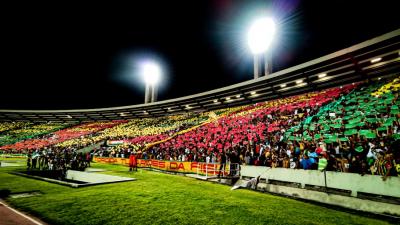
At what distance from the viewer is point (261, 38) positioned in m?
26.4

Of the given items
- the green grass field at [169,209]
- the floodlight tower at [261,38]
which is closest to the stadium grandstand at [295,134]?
the green grass field at [169,209]

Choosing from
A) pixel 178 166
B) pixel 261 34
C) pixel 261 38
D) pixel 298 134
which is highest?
pixel 261 34

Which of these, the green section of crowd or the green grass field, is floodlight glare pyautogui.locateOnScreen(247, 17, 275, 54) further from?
the green grass field

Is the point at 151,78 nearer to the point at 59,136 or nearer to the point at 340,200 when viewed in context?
the point at 59,136

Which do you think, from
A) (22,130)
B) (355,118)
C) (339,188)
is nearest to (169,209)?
(339,188)

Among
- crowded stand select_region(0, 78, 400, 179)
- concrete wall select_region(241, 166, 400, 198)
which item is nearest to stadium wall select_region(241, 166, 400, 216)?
concrete wall select_region(241, 166, 400, 198)

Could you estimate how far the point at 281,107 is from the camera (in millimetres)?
21578

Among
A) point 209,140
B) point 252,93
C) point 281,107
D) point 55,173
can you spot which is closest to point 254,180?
point 209,140

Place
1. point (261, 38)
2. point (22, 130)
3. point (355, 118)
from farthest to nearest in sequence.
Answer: point (22, 130)
point (261, 38)
point (355, 118)

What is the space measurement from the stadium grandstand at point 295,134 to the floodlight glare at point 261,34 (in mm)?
5659

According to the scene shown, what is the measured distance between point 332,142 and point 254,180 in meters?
5.53

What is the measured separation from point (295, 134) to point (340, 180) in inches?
306

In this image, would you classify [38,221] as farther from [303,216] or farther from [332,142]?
[332,142]

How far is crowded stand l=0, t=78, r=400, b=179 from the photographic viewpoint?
9359 millimetres
